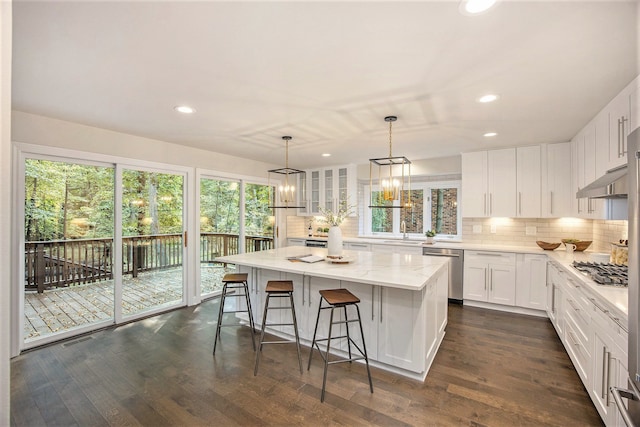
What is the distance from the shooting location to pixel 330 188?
19.7 feet

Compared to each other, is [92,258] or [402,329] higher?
[92,258]

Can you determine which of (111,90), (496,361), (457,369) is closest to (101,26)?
(111,90)

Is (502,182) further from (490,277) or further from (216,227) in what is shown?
(216,227)

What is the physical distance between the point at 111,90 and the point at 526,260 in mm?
→ 5107

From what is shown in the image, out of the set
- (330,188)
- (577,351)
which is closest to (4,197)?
(577,351)

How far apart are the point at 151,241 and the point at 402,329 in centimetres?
350

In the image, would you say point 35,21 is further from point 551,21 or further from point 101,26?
point 551,21

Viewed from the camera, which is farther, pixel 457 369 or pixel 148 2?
pixel 457 369

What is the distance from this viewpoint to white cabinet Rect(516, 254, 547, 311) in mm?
3902

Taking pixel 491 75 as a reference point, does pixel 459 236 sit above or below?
below

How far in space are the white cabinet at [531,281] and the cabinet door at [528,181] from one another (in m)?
0.67

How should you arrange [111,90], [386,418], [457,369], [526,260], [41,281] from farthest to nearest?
[526,260] < [41,281] < [457,369] < [111,90] < [386,418]

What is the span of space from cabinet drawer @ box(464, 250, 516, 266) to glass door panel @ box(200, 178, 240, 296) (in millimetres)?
3840

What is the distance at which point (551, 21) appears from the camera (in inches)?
59.9
